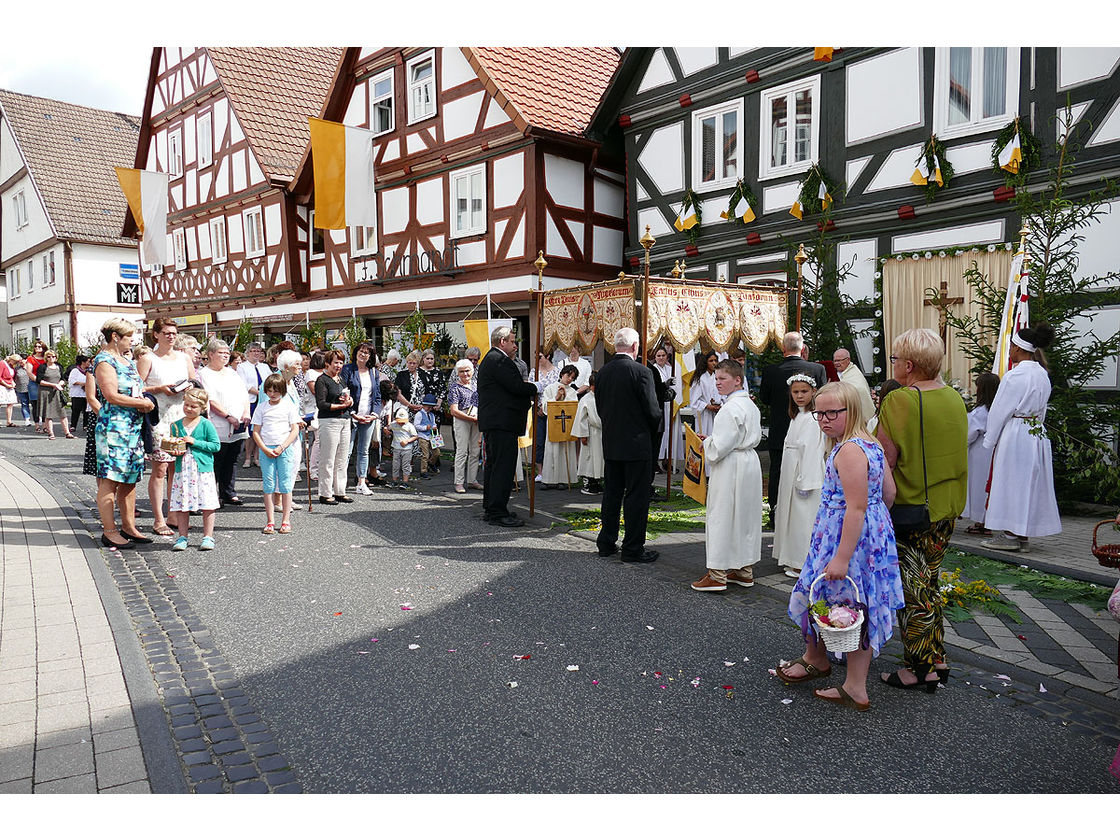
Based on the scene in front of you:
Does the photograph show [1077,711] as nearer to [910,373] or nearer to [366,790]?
[910,373]

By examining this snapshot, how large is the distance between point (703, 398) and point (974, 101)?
17.7 ft

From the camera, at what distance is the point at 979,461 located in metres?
8.08

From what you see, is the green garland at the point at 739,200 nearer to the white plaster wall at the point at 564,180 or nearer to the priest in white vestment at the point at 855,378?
the white plaster wall at the point at 564,180

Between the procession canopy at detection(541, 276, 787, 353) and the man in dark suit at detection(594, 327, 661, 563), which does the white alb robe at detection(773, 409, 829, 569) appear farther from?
the procession canopy at detection(541, 276, 787, 353)

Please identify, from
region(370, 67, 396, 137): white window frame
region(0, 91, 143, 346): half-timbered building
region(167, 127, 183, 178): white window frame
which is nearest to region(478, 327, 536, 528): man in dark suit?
region(370, 67, 396, 137): white window frame

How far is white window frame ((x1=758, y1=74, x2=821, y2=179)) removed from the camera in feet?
42.0

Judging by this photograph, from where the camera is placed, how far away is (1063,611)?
5.61 meters

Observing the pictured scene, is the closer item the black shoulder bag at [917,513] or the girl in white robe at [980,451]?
the black shoulder bag at [917,513]

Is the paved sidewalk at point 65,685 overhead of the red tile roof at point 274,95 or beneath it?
beneath

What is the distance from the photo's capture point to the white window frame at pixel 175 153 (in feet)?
88.2

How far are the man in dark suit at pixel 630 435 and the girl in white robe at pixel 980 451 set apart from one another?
346cm

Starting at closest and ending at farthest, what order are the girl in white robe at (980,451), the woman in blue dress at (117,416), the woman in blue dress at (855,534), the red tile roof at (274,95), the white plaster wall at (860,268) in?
1. the woman in blue dress at (855,534)
2. the woman in blue dress at (117,416)
3. the girl in white robe at (980,451)
4. the white plaster wall at (860,268)
5. the red tile roof at (274,95)

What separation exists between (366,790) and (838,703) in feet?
7.99

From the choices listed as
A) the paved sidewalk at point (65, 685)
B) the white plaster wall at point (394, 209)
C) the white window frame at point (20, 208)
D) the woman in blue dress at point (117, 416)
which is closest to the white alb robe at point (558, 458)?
the woman in blue dress at point (117, 416)
